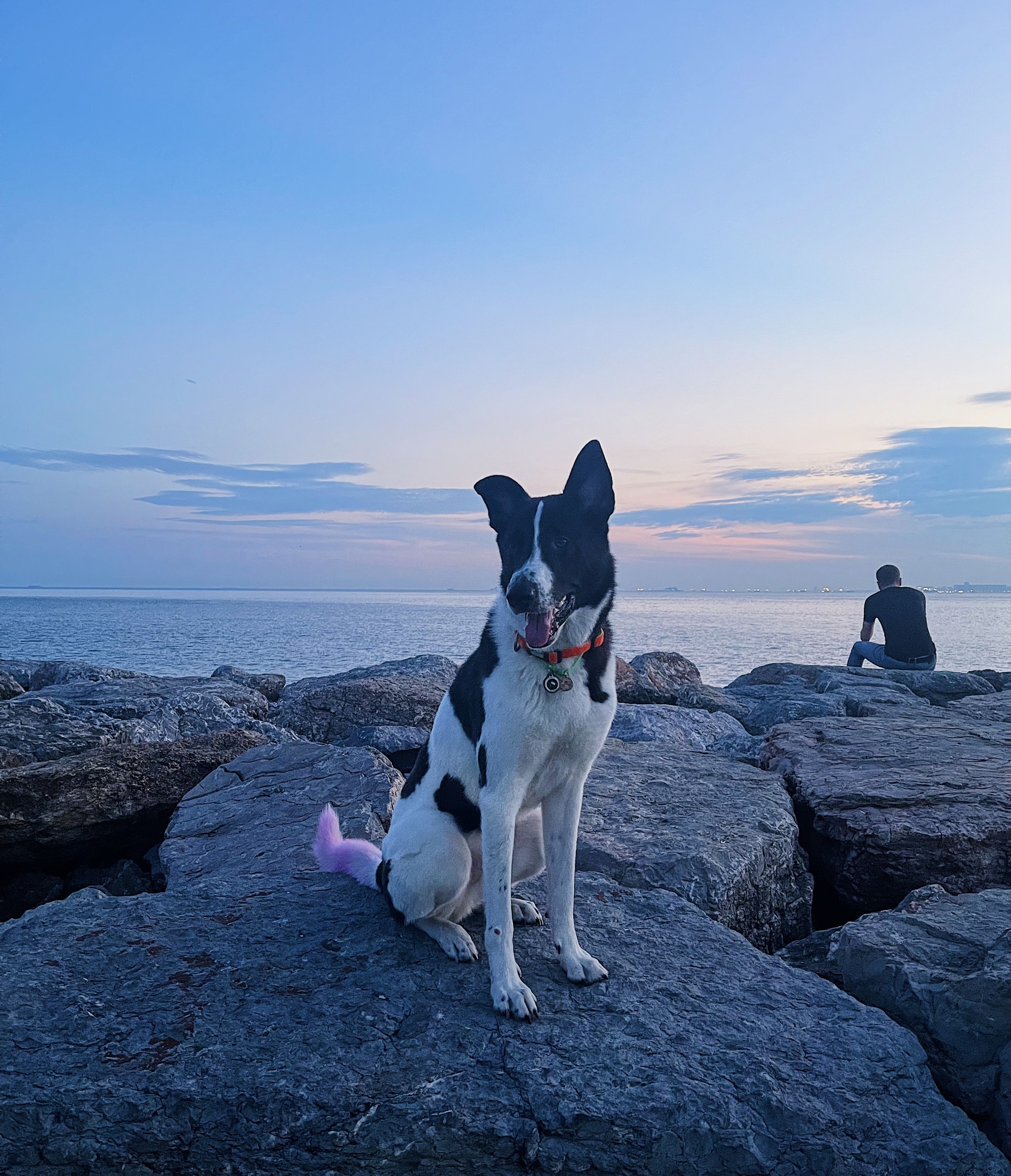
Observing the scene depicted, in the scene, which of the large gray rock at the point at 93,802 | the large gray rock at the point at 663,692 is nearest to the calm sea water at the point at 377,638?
the large gray rock at the point at 663,692

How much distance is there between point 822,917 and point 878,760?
1.45 m

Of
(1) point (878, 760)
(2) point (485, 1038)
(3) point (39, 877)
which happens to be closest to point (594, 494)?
(2) point (485, 1038)

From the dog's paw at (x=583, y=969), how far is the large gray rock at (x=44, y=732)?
177 inches

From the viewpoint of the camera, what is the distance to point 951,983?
10.0 ft

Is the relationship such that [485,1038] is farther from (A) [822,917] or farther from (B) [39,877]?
(B) [39,877]

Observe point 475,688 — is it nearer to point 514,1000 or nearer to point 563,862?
point 563,862

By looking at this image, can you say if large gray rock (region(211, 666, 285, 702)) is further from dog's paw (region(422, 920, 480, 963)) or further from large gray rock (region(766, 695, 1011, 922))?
dog's paw (region(422, 920, 480, 963))

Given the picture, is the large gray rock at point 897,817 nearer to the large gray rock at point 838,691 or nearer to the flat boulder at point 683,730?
the flat boulder at point 683,730

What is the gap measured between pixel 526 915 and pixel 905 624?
12036 mm

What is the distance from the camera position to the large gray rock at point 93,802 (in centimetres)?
555

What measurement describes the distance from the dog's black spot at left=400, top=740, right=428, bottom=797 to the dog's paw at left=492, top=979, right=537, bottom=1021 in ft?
3.30

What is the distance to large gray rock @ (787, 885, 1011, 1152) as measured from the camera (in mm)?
2861

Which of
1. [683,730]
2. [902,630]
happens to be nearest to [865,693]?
[683,730]

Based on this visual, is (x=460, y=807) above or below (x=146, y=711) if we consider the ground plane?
above
